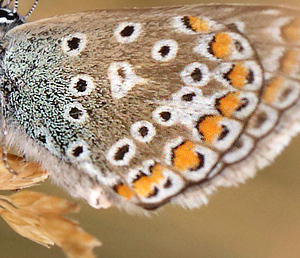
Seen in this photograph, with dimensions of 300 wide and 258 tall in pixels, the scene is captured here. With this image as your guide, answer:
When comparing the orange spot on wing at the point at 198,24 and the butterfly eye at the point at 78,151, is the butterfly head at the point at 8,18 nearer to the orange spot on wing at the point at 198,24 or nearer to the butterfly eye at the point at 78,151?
the butterfly eye at the point at 78,151

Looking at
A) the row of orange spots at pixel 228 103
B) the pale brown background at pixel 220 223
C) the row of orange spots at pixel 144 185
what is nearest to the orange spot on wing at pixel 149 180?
the row of orange spots at pixel 144 185

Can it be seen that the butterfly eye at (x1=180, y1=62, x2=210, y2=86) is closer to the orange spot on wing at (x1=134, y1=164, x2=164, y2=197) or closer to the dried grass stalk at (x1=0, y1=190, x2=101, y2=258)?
the orange spot on wing at (x1=134, y1=164, x2=164, y2=197)

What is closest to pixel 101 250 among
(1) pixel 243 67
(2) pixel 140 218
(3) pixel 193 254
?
(2) pixel 140 218

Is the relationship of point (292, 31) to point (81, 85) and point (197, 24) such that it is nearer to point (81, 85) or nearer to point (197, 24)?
point (197, 24)

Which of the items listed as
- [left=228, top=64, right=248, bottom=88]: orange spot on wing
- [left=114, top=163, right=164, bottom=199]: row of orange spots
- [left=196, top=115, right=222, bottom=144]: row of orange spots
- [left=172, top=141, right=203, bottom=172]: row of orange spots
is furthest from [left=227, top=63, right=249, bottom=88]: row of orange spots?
[left=114, top=163, right=164, bottom=199]: row of orange spots

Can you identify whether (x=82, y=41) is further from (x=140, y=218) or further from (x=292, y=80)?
(x=140, y=218)

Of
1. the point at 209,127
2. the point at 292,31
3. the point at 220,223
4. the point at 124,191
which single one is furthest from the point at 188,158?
the point at 220,223

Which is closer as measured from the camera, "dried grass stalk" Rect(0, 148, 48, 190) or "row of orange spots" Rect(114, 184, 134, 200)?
"dried grass stalk" Rect(0, 148, 48, 190)
